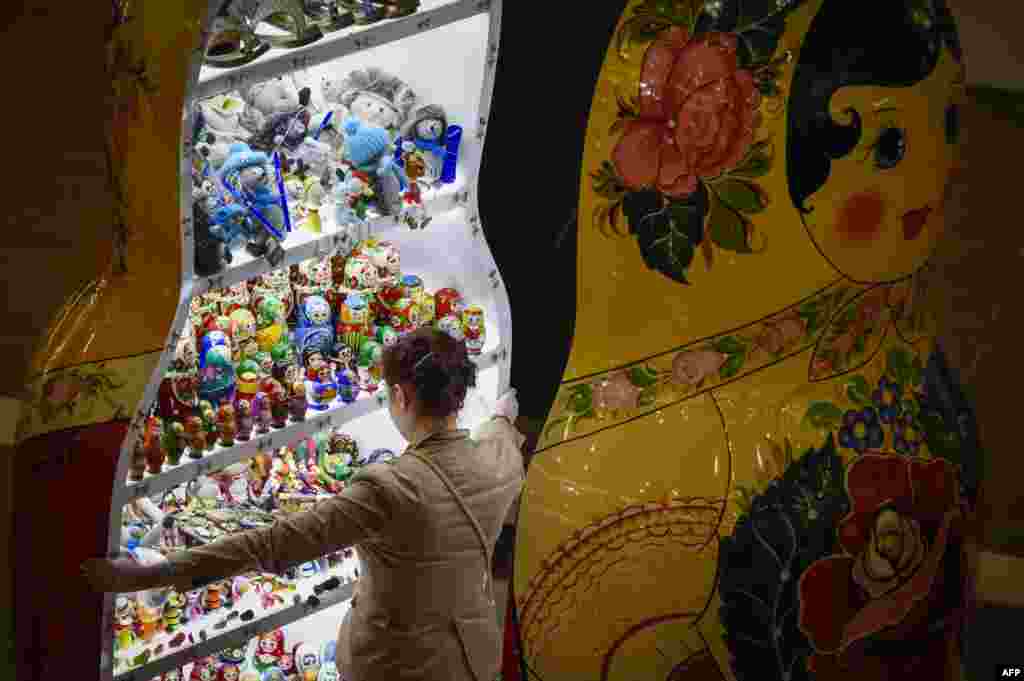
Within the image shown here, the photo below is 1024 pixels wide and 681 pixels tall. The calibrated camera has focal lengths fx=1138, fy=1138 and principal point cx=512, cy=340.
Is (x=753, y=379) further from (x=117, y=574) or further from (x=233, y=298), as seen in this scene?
(x=117, y=574)

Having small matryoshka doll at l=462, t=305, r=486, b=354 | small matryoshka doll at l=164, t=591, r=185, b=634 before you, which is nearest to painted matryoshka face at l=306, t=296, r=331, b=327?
small matryoshka doll at l=462, t=305, r=486, b=354

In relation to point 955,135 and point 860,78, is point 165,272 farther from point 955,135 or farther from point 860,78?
point 955,135

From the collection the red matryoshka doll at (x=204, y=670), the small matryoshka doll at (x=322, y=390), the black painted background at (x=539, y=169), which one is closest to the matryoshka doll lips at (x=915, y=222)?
the black painted background at (x=539, y=169)

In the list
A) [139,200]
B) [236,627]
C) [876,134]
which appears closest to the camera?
[139,200]

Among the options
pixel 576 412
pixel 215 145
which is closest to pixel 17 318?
pixel 215 145

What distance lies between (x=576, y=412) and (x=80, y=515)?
0.94 metres

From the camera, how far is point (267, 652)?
2590 millimetres

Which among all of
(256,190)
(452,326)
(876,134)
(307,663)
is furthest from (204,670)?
(876,134)

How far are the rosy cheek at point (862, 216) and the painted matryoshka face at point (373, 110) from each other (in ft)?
3.30

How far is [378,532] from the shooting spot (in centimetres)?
202

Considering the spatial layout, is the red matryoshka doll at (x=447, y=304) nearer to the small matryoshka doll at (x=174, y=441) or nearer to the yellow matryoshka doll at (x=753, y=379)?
the yellow matryoshka doll at (x=753, y=379)

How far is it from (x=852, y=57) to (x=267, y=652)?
1.77 m

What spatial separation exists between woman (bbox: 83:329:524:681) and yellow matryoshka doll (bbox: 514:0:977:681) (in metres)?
0.12

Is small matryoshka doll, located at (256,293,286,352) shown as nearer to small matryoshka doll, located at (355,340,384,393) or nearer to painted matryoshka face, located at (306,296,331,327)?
painted matryoshka face, located at (306,296,331,327)
